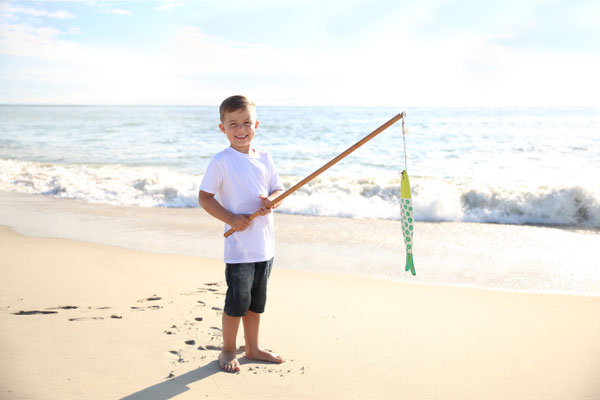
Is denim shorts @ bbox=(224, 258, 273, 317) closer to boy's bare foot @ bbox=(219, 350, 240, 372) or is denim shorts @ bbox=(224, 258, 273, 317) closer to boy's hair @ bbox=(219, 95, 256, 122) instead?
boy's bare foot @ bbox=(219, 350, 240, 372)

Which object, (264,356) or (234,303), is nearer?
(234,303)

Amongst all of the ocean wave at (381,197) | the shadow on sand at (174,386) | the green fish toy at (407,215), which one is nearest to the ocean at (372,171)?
the ocean wave at (381,197)

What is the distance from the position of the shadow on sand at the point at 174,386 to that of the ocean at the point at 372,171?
17.1ft

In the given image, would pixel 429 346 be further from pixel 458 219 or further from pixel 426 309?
pixel 458 219

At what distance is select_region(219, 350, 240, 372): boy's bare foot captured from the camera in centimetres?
253

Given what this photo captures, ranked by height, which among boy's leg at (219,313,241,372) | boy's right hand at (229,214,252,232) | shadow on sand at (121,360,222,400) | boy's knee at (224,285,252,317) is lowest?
shadow on sand at (121,360,222,400)

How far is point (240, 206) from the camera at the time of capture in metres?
2.52

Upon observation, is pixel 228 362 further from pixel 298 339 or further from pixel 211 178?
pixel 211 178

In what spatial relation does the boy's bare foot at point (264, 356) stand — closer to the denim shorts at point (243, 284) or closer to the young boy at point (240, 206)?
the young boy at point (240, 206)

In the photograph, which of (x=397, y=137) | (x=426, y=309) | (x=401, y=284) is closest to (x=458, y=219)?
(x=401, y=284)

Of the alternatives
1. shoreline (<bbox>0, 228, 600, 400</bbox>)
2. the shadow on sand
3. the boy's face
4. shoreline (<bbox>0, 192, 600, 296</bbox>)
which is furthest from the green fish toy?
shoreline (<bbox>0, 192, 600, 296</bbox>)

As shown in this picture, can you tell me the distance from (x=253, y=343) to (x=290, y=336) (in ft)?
1.24

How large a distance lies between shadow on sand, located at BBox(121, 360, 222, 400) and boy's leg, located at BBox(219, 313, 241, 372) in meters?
0.05

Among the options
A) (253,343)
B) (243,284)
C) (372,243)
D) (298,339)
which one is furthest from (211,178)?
(372,243)
